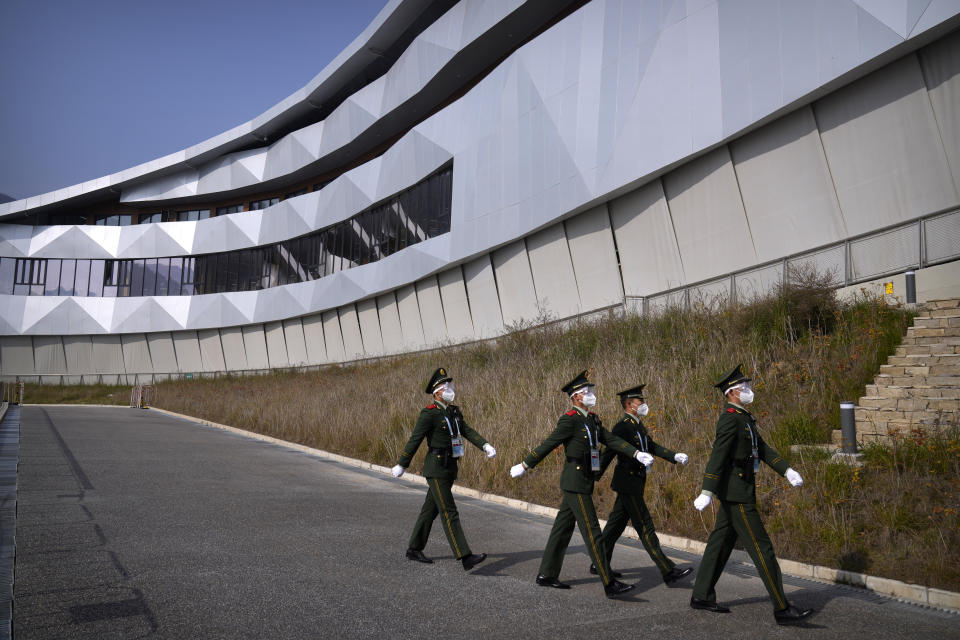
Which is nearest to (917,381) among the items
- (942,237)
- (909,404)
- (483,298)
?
(909,404)

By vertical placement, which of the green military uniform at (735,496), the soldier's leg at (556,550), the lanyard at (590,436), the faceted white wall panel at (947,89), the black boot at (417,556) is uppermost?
the faceted white wall panel at (947,89)

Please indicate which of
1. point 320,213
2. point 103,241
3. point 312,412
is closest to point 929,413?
point 312,412

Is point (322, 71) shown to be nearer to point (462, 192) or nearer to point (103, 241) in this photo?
point (462, 192)

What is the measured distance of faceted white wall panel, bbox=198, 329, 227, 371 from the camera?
146 feet

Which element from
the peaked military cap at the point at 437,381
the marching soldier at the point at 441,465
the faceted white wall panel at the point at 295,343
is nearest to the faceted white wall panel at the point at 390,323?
the faceted white wall panel at the point at 295,343

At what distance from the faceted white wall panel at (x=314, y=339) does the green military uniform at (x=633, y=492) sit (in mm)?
33098

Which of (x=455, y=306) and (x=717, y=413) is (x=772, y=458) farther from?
(x=455, y=306)

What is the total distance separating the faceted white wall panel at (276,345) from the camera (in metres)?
41.4

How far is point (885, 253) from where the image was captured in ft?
39.8

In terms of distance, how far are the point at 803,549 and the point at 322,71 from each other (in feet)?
121

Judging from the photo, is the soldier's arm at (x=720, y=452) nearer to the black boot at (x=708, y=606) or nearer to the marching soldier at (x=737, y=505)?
the marching soldier at (x=737, y=505)

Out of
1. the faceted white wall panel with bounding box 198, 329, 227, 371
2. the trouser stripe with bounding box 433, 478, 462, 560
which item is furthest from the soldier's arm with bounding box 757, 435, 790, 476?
the faceted white wall panel with bounding box 198, 329, 227, 371

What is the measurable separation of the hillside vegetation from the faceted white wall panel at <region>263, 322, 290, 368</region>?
1975 centimetres

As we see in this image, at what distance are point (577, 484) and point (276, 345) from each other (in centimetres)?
3846
